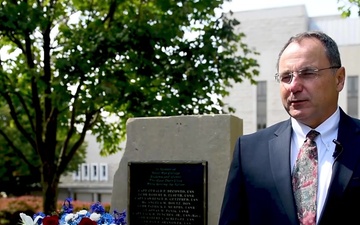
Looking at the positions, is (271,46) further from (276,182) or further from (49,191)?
(276,182)

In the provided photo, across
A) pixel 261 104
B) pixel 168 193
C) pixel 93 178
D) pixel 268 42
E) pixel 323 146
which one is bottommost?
pixel 93 178

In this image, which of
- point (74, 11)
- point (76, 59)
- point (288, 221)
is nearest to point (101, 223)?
point (288, 221)

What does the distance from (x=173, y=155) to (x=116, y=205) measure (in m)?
0.93

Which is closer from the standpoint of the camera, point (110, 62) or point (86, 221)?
point (86, 221)

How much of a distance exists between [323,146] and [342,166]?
125 millimetres

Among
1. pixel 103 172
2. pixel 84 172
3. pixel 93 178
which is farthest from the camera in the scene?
pixel 84 172

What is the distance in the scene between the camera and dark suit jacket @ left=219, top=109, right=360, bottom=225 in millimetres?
2168

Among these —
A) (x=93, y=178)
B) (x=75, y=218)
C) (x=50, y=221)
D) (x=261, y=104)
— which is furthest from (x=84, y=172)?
(x=50, y=221)

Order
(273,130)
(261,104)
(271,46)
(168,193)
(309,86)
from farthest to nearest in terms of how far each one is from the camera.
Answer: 1. (271,46)
2. (261,104)
3. (168,193)
4. (273,130)
5. (309,86)

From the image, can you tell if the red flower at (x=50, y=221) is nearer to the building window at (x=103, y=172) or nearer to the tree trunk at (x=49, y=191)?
the tree trunk at (x=49, y=191)

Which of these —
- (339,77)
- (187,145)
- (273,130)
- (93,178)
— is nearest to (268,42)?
(93,178)

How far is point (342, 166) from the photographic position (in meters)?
2.20

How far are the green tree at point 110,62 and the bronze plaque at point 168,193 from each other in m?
3.56

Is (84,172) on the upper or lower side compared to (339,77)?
lower
